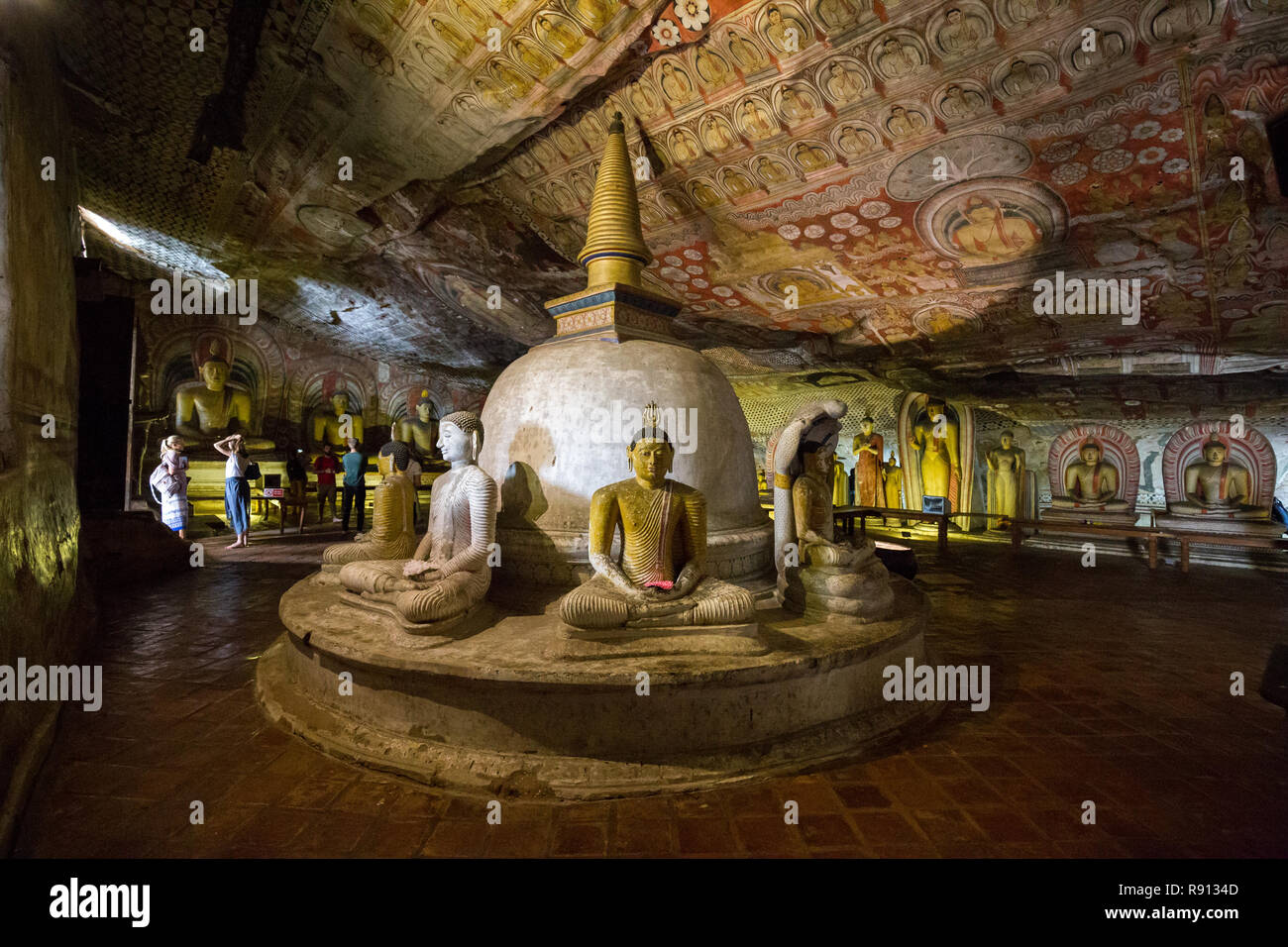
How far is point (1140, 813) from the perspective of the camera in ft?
8.24

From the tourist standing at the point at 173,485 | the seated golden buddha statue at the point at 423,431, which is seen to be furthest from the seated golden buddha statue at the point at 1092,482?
the seated golden buddha statue at the point at 423,431

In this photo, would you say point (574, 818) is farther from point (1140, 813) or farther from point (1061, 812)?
point (1140, 813)

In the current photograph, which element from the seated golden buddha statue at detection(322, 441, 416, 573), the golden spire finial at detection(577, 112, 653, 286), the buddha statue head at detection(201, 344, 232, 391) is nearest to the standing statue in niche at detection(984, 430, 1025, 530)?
the golden spire finial at detection(577, 112, 653, 286)

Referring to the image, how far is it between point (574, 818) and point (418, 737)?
1007 mm

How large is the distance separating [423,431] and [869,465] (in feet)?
42.6

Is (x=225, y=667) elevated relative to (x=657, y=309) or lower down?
lower down

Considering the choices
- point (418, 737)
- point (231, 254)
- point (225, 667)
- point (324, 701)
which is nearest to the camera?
point (418, 737)

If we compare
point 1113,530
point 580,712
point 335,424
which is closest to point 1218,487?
point 1113,530

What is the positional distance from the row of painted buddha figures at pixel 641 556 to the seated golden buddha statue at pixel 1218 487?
401 inches

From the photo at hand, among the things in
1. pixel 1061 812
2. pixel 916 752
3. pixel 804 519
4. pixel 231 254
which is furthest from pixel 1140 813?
pixel 231 254

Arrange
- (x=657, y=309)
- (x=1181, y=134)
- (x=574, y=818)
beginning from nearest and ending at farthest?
(x=574, y=818) → (x=657, y=309) → (x=1181, y=134)

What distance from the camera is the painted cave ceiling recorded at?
5.77 meters

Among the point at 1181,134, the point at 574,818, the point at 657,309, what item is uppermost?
the point at 1181,134

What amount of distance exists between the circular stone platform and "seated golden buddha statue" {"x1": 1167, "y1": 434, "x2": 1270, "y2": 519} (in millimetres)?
10669
